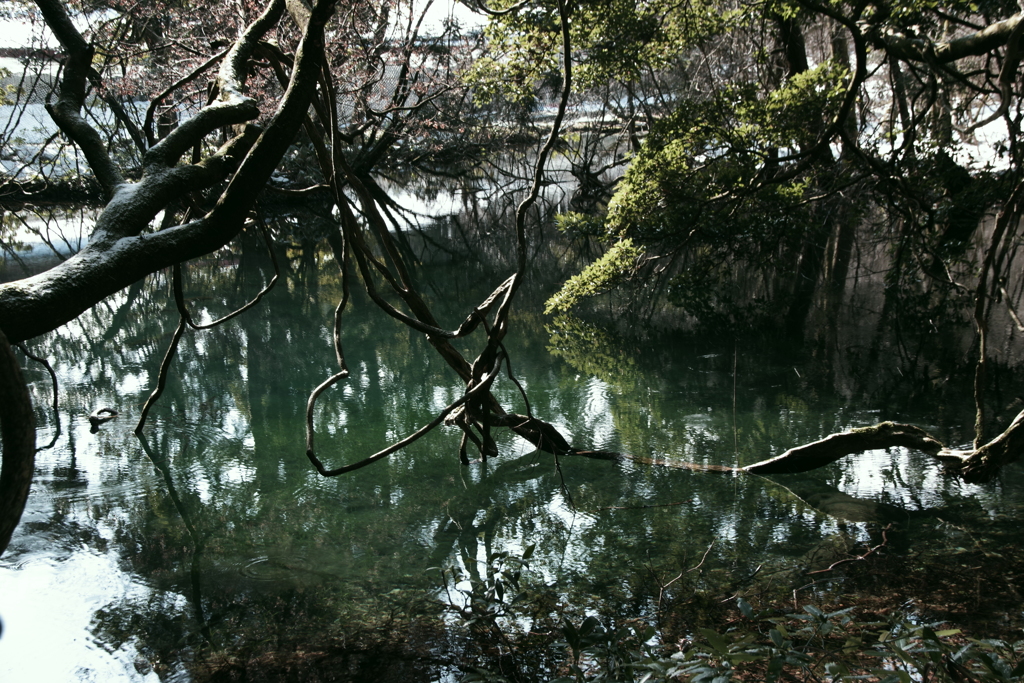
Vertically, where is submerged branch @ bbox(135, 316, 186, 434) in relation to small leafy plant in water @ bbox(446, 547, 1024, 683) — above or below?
above

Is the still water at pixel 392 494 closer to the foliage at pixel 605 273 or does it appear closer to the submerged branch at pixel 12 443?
the foliage at pixel 605 273

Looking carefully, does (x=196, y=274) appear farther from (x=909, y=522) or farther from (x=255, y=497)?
(x=909, y=522)

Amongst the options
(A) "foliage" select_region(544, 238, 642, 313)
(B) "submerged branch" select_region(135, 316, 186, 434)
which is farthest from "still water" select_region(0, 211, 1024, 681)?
(A) "foliage" select_region(544, 238, 642, 313)

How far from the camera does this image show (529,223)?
1586cm

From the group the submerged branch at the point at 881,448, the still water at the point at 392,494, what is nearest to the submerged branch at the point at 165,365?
the still water at the point at 392,494

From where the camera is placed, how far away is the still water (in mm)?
2836

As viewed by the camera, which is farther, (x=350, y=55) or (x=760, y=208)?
(x=350, y=55)

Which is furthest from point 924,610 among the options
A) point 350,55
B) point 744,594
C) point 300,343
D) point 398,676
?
point 350,55

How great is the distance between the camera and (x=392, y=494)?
3.86 metres

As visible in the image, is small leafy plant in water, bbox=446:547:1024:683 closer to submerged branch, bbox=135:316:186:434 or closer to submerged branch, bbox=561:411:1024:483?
submerged branch, bbox=561:411:1024:483

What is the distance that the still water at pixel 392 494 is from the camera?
9.30ft

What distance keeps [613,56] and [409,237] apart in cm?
988

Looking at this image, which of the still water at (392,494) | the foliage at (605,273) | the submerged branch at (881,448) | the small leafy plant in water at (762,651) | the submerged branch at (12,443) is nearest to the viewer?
the submerged branch at (12,443)

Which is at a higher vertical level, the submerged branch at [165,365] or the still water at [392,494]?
the submerged branch at [165,365]
